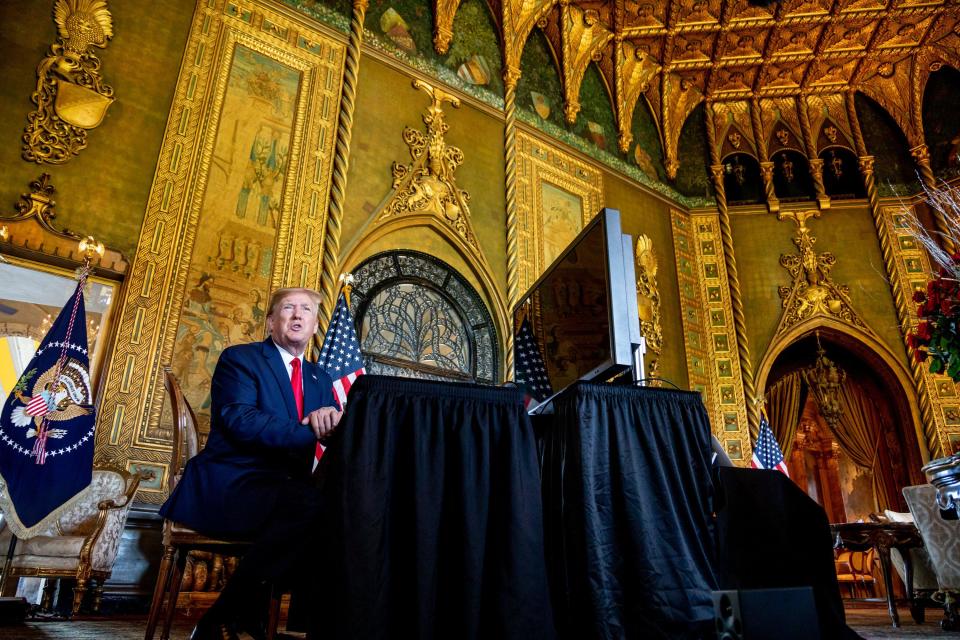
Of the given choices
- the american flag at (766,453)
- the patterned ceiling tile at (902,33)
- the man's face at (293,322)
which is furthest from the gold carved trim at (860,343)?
the man's face at (293,322)

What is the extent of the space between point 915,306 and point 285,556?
33.4ft

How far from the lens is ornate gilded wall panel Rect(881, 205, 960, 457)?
8.75m

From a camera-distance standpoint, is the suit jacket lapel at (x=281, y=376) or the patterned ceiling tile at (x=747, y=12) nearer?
the suit jacket lapel at (x=281, y=376)

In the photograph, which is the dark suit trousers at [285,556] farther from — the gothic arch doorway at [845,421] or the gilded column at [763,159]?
the gilded column at [763,159]

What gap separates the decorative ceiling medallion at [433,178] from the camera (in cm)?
694

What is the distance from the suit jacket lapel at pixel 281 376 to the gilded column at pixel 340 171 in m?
3.40

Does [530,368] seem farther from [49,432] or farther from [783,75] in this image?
[783,75]

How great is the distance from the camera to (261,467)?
7.04ft

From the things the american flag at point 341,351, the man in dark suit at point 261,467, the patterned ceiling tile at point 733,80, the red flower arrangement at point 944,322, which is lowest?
the man in dark suit at point 261,467

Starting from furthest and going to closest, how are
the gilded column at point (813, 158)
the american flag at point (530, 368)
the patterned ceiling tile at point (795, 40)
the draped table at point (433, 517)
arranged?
the gilded column at point (813, 158) < the patterned ceiling tile at point (795, 40) < the american flag at point (530, 368) < the draped table at point (433, 517)

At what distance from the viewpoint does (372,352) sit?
6.32 metres

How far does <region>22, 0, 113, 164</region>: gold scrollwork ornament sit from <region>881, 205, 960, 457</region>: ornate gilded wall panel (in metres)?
9.26

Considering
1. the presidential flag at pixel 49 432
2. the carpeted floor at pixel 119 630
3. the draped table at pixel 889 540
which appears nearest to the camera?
the carpeted floor at pixel 119 630

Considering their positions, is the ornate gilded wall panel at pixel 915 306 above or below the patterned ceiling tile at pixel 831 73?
below
